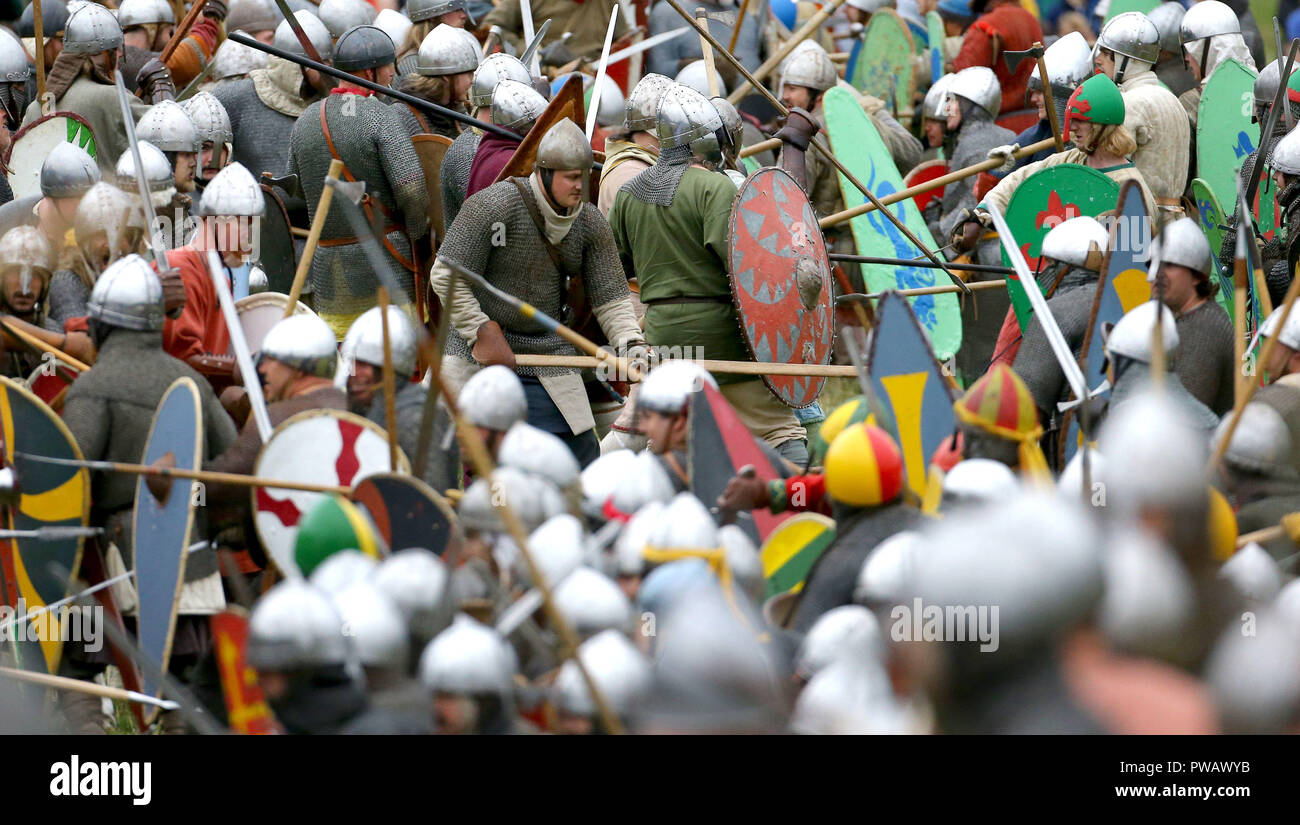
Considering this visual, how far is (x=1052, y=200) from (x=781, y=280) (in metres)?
1.07

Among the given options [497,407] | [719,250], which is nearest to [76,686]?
[497,407]

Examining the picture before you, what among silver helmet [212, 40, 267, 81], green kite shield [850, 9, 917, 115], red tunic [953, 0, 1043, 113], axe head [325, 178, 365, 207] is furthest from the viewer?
green kite shield [850, 9, 917, 115]

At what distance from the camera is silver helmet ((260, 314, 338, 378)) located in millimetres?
5785

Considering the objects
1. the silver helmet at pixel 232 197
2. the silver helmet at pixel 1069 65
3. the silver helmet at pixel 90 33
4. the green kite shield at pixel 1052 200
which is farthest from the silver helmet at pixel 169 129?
the silver helmet at pixel 1069 65

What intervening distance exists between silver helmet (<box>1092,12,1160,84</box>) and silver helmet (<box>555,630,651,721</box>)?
18.3ft

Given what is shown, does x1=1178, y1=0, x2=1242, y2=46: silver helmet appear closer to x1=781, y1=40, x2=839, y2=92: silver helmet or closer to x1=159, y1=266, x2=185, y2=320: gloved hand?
x1=781, y1=40, x2=839, y2=92: silver helmet

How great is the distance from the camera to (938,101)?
9.98m

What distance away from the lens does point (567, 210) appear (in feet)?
22.6

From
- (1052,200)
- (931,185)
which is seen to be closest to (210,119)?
(931,185)

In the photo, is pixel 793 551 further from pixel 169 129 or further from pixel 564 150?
pixel 169 129

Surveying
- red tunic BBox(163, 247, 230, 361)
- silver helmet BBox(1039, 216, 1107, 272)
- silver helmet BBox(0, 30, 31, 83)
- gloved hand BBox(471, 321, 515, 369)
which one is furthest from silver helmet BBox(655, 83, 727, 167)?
silver helmet BBox(0, 30, 31, 83)

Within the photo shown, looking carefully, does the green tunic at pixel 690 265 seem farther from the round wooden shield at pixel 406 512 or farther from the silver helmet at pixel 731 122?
the round wooden shield at pixel 406 512

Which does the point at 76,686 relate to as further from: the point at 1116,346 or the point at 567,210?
the point at 1116,346
